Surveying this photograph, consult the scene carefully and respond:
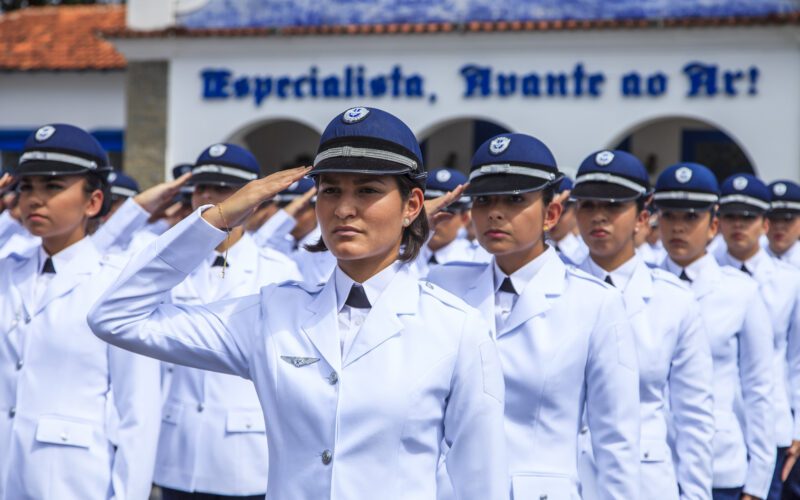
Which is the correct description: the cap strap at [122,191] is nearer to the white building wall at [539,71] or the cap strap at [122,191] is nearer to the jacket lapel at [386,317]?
the jacket lapel at [386,317]

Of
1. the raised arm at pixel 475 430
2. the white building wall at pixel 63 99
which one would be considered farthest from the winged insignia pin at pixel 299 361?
the white building wall at pixel 63 99

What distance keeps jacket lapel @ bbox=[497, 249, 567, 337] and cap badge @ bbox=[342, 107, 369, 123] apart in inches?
→ 48.9

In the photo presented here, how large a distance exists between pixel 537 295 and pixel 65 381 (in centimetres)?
182

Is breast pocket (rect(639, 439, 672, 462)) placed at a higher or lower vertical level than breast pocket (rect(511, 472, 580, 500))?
higher

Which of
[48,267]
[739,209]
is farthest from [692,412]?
[739,209]

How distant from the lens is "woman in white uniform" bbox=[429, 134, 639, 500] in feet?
13.1

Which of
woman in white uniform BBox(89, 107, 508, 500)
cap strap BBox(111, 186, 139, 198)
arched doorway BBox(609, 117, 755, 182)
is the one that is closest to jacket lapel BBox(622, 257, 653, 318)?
woman in white uniform BBox(89, 107, 508, 500)

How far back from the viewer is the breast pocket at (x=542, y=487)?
390 centimetres

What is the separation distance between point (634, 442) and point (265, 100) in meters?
18.1

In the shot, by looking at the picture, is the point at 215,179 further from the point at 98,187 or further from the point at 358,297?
the point at 358,297

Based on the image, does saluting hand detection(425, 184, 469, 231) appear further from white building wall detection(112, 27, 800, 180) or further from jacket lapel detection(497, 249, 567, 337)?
white building wall detection(112, 27, 800, 180)

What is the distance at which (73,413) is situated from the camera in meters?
4.40

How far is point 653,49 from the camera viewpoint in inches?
759

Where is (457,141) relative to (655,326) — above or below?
above
